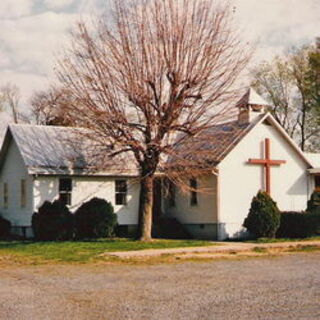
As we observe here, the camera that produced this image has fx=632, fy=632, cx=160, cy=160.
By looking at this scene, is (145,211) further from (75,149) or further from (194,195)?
(75,149)

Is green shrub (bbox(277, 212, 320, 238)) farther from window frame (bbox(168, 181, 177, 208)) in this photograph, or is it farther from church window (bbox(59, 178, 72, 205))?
church window (bbox(59, 178, 72, 205))

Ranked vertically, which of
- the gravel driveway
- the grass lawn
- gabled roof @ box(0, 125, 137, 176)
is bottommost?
the gravel driveway

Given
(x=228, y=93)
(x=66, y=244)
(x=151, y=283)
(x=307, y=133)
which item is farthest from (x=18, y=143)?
(x=307, y=133)

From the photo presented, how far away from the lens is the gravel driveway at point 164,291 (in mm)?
10719

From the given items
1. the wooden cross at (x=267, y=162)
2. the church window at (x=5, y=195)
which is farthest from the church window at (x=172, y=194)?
the church window at (x=5, y=195)

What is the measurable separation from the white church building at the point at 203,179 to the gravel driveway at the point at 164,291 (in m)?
11.1

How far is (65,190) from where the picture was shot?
1190 inches

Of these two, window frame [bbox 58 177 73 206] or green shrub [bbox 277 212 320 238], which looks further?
window frame [bbox 58 177 73 206]

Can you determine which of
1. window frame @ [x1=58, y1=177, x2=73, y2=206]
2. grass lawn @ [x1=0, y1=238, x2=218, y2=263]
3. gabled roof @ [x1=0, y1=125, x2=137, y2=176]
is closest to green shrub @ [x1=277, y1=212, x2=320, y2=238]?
grass lawn @ [x1=0, y1=238, x2=218, y2=263]

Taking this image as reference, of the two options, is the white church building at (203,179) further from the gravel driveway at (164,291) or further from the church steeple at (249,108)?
the gravel driveway at (164,291)

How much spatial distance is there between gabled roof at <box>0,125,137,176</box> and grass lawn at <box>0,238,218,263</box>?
381cm

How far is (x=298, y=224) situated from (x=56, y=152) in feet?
39.5

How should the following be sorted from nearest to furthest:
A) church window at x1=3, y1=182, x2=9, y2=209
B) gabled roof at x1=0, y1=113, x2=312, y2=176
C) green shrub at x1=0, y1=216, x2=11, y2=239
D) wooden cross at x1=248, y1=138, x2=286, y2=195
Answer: gabled roof at x1=0, y1=113, x2=312, y2=176
green shrub at x1=0, y1=216, x2=11, y2=239
wooden cross at x1=248, y1=138, x2=286, y2=195
church window at x1=3, y1=182, x2=9, y2=209

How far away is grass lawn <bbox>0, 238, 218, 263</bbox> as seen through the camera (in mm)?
20934
